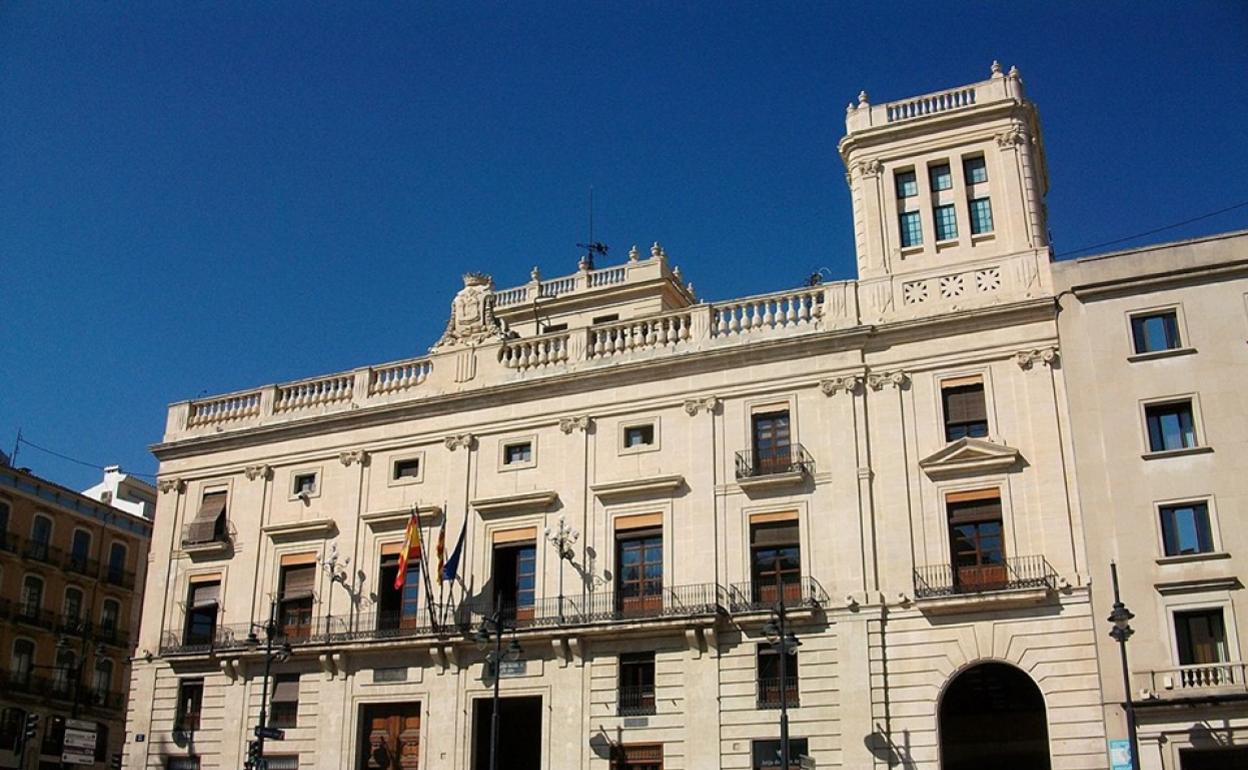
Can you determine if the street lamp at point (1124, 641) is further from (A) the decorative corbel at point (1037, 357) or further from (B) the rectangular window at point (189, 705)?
(B) the rectangular window at point (189, 705)

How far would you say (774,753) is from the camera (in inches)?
1177

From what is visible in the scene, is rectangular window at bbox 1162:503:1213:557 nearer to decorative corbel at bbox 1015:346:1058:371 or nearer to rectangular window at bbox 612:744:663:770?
decorative corbel at bbox 1015:346:1058:371

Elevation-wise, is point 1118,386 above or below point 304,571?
above

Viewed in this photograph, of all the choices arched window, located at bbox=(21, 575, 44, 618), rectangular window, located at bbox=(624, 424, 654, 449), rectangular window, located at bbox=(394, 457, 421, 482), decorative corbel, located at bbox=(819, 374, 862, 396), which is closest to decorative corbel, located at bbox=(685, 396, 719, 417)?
rectangular window, located at bbox=(624, 424, 654, 449)

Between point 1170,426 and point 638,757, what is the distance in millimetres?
14726

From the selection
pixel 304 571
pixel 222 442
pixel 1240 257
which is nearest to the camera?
pixel 1240 257

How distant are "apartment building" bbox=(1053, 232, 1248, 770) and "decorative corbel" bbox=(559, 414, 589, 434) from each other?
41.5ft

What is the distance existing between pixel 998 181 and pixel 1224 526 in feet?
35.5

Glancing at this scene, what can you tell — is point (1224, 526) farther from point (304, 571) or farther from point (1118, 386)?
point (304, 571)

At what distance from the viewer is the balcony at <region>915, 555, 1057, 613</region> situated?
28.4 meters

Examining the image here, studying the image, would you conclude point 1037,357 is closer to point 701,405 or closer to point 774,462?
point 774,462

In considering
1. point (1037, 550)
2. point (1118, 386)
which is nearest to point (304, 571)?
point (1037, 550)

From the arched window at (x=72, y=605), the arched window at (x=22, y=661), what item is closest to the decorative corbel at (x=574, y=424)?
the arched window at (x=22, y=661)

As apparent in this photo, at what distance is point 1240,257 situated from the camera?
96.1ft
